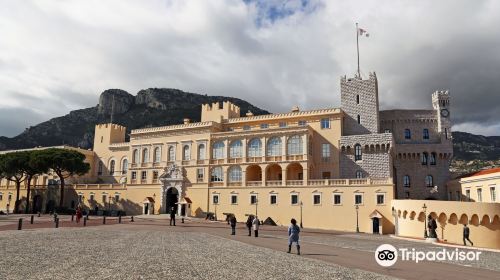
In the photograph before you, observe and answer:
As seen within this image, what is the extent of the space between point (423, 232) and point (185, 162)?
1468 inches

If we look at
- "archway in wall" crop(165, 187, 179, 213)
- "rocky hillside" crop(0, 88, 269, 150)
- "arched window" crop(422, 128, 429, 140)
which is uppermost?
"rocky hillside" crop(0, 88, 269, 150)

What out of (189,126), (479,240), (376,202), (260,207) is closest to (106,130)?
(189,126)

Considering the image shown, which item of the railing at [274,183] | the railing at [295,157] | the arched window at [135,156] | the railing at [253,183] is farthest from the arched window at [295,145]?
the arched window at [135,156]

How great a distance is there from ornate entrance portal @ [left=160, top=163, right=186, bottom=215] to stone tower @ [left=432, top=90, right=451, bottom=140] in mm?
42478

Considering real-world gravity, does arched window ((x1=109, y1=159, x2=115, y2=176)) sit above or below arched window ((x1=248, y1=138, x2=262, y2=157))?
below

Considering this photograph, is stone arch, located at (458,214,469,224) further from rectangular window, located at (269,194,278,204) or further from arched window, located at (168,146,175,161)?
arched window, located at (168,146,175,161)

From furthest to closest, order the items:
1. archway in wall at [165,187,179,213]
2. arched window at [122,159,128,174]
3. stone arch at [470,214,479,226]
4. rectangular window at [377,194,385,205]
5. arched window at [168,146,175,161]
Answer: arched window at [122,159,128,174] < arched window at [168,146,175,161] < archway in wall at [165,187,179,213] < rectangular window at [377,194,385,205] < stone arch at [470,214,479,226]

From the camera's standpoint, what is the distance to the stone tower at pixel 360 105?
5678 cm

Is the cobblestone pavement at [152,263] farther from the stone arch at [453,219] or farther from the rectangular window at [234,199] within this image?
the rectangular window at [234,199]

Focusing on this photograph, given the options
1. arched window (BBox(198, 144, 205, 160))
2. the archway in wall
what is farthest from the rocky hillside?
arched window (BBox(198, 144, 205, 160))

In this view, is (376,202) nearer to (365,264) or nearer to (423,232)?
(423,232)

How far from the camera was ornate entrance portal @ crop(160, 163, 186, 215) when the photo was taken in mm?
61188

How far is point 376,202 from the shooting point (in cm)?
4697

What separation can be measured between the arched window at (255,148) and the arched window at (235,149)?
5.00 feet
